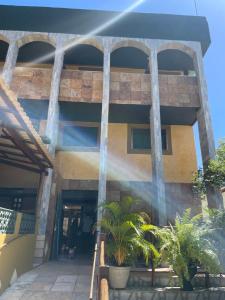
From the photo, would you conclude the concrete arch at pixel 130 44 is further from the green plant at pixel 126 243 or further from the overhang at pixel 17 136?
the green plant at pixel 126 243

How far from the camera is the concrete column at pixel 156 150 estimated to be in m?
8.77

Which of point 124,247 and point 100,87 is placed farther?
point 100,87

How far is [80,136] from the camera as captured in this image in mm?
11461

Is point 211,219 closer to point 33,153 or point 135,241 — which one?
point 135,241

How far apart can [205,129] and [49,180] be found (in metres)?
6.66

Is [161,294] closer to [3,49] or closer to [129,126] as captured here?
[129,126]

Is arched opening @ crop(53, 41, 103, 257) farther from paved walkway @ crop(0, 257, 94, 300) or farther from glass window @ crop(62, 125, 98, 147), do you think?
paved walkway @ crop(0, 257, 94, 300)

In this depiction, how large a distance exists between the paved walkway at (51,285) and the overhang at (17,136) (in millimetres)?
3393

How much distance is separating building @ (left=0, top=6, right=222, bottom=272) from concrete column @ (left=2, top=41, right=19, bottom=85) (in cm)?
4

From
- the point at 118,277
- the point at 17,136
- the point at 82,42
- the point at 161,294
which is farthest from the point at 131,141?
the point at 161,294

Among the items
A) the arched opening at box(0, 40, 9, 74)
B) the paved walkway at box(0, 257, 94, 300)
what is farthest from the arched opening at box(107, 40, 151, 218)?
the arched opening at box(0, 40, 9, 74)

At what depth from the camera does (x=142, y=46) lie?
11148mm

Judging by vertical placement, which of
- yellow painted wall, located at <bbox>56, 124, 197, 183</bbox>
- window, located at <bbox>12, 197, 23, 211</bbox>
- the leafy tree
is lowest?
window, located at <bbox>12, 197, 23, 211</bbox>

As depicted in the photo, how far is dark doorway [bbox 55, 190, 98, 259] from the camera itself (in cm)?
1100
